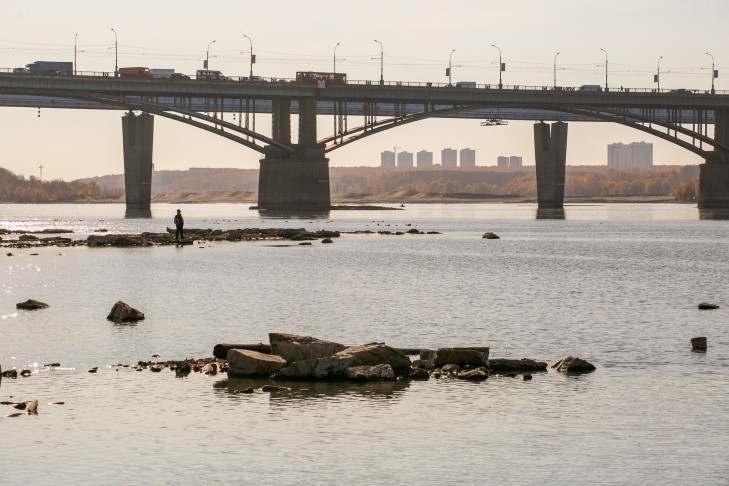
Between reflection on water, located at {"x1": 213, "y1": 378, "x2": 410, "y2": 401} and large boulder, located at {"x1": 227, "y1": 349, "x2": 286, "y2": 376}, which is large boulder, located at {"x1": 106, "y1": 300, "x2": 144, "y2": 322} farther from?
reflection on water, located at {"x1": 213, "y1": 378, "x2": 410, "y2": 401}

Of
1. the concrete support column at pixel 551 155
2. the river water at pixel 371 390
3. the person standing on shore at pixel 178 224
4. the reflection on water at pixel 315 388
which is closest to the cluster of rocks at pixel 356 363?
the reflection on water at pixel 315 388

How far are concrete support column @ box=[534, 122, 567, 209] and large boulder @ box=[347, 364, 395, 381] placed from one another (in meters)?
148

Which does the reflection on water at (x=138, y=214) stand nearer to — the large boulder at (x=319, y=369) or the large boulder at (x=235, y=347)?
the large boulder at (x=235, y=347)

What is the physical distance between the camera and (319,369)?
22859 mm

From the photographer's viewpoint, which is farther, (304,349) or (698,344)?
(698,344)

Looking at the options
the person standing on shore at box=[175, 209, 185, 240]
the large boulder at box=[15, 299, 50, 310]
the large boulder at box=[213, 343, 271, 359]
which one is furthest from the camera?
the person standing on shore at box=[175, 209, 185, 240]

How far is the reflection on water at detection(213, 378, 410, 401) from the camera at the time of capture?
21.5m

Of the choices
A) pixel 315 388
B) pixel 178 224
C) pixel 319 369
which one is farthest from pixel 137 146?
pixel 315 388

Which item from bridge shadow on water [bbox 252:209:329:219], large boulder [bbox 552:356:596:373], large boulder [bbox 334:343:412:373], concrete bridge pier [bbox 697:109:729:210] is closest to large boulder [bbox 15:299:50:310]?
large boulder [bbox 334:343:412:373]

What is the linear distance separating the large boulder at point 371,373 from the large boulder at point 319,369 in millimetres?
170

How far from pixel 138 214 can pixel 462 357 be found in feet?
432

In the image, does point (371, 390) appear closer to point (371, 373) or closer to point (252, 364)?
point (371, 373)

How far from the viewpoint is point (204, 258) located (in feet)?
205

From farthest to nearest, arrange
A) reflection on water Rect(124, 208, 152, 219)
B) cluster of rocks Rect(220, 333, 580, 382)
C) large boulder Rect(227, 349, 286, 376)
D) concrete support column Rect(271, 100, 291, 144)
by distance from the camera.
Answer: concrete support column Rect(271, 100, 291, 144) → reflection on water Rect(124, 208, 152, 219) → large boulder Rect(227, 349, 286, 376) → cluster of rocks Rect(220, 333, 580, 382)
